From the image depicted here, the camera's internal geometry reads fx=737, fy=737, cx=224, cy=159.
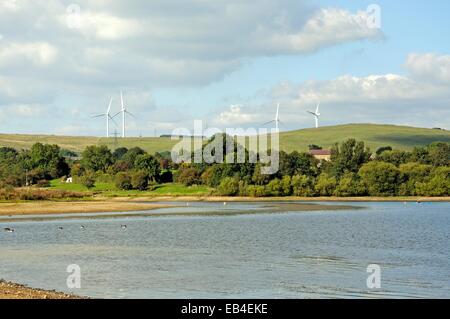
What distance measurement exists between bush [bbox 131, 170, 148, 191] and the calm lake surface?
73633 mm

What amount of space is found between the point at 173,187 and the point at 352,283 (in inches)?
4816

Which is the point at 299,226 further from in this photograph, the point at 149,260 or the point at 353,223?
the point at 149,260

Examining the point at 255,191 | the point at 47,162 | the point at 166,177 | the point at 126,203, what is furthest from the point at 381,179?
the point at 47,162

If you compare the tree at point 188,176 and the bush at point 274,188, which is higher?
the tree at point 188,176

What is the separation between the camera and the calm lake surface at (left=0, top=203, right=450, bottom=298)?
3422 centimetres

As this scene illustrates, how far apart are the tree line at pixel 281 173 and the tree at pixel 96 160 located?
25 cm

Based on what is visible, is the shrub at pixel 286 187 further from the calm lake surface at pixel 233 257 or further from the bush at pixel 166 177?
the calm lake surface at pixel 233 257

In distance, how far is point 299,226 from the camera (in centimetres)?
7400

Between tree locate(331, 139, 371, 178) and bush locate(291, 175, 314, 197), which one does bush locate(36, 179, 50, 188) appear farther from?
tree locate(331, 139, 371, 178)

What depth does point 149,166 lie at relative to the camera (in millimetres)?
164000

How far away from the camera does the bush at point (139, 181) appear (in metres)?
154

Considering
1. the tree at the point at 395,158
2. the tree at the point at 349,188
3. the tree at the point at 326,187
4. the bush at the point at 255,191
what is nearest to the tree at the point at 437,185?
the tree at the point at 349,188

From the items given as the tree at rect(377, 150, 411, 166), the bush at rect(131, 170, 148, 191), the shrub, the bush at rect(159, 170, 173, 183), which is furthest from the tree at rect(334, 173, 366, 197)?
the bush at rect(131, 170, 148, 191)

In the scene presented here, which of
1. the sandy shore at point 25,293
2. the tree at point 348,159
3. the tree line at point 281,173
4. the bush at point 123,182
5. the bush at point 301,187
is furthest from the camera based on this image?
the tree at point 348,159
